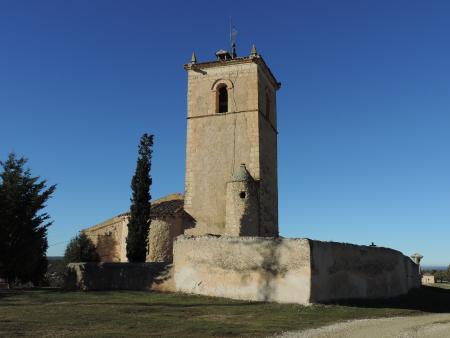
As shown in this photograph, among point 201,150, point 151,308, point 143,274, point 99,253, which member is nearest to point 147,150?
point 201,150

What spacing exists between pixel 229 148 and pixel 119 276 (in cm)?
861

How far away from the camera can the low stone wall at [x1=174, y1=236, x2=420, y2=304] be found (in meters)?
15.0

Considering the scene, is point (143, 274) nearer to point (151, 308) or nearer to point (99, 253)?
point (151, 308)

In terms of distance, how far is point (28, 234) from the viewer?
19.1 m

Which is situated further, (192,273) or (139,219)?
(139,219)

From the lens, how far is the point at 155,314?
12156mm

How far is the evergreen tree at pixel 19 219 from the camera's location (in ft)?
61.1

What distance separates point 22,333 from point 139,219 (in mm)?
12612

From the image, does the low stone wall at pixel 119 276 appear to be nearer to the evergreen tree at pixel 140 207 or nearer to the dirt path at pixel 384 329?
the evergreen tree at pixel 140 207

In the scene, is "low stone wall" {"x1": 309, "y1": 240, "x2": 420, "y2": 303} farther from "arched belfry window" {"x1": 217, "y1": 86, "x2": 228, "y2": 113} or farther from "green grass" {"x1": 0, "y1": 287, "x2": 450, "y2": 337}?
"arched belfry window" {"x1": 217, "y1": 86, "x2": 228, "y2": 113}

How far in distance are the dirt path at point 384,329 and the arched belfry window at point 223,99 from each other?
1441 cm

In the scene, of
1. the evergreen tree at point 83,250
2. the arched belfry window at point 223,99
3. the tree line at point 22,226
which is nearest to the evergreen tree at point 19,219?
the tree line at point 22,226

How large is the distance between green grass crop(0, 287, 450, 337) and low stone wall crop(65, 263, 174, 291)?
85cm

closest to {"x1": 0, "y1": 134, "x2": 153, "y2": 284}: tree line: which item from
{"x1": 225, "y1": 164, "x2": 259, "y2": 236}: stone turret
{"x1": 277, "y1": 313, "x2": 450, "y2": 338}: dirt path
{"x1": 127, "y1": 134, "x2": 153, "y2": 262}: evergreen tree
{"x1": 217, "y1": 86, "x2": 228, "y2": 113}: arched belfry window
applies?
{"x1": 127, "y1": 134, "x2": 153, "y2": 262}: evergreen tree
